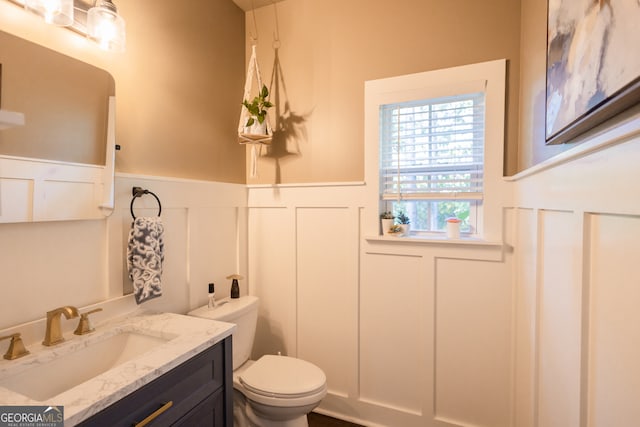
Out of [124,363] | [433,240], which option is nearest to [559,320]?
[433,240]

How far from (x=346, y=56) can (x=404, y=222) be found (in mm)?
1102

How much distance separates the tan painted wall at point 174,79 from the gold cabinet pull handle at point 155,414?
997 millimetres

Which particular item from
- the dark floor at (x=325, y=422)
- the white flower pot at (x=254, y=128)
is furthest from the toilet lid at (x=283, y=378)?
the white flower pot at (x=254, y=128)

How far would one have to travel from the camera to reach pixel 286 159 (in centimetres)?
215

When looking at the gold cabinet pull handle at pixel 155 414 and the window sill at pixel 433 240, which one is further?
the window sill at pixel 433 240

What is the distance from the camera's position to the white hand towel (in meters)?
1.36

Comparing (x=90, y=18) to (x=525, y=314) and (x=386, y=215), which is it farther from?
(x=525, y=314)

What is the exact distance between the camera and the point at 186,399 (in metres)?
1.10

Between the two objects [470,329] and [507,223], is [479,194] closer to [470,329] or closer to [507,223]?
[507,223]

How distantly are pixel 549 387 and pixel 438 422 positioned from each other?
1.00m

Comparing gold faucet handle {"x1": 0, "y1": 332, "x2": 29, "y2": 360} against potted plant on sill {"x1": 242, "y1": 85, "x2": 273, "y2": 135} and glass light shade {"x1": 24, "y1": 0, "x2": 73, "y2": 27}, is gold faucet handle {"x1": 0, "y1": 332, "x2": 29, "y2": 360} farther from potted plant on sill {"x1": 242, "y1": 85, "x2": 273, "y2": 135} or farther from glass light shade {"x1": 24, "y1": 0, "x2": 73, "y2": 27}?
potted plant on sill {"x1": 242, "y1": 85, "x2": 273, "y2": 135}

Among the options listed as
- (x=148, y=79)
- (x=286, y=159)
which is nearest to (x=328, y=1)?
(x=286, y=159)

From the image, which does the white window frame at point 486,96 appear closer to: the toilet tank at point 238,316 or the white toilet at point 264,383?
the white toilet at point 264,383

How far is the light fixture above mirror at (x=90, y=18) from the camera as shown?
1.10 meters
